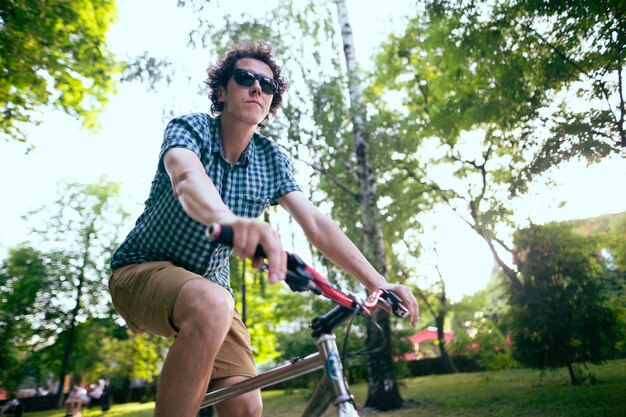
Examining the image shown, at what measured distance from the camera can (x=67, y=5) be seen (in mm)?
9812

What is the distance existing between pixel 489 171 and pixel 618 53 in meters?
6.09

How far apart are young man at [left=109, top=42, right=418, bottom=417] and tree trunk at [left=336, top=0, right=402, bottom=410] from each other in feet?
28.9

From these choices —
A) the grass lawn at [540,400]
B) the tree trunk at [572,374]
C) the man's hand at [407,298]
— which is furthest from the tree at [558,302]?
the man's hand at [407,298]

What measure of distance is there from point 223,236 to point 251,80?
4.67 feet

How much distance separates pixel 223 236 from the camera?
3.86ft

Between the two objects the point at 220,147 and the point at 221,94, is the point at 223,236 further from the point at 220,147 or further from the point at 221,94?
the point at 221,94

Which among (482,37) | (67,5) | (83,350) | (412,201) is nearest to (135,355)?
(83,350)

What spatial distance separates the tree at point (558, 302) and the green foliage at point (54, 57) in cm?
1041

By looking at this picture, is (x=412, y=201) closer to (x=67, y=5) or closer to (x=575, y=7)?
(x=575, y=7)

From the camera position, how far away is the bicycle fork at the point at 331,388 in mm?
1482

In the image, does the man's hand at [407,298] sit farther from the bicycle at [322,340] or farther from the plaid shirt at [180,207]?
the plaid shirt at [180,207]

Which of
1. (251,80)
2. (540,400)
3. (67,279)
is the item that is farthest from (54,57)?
(67,279)

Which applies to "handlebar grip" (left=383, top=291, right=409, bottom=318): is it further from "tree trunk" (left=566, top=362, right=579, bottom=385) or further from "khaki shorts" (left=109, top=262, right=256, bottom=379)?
"tree trunk" (left=566, top=362, right=579, bottom=385)

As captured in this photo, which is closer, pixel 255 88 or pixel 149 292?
pixel 149 292
